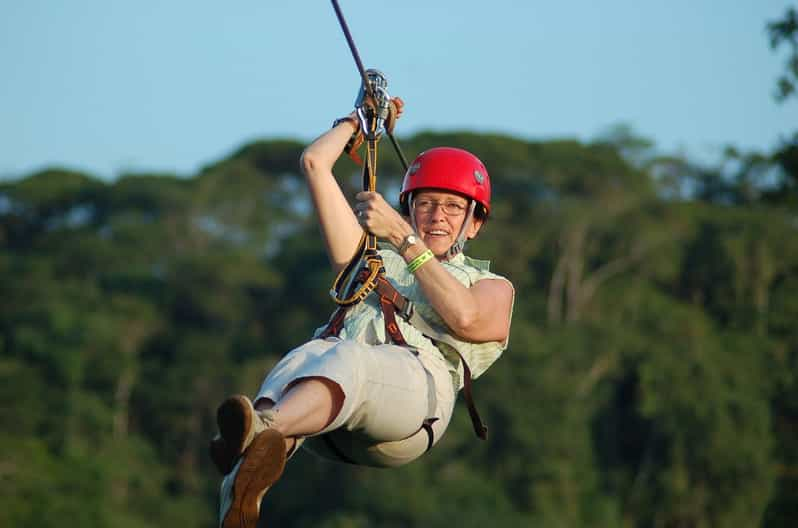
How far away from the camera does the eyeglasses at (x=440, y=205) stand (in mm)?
7418

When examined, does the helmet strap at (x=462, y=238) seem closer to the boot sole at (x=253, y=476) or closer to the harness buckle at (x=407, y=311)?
the harness buckle at (x=407, y=311)

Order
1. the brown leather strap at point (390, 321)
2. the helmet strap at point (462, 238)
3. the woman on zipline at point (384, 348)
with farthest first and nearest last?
the helmet strap at point (462, 238) < the brown leather strap at point (390, 321) < the woman on zipline at point (384, 348)

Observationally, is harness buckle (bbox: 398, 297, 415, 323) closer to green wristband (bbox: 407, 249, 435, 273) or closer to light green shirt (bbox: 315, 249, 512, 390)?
light green shirt (bbox: 315, 249, 512, 390)

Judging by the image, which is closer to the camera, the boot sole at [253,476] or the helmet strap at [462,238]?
the boot sole at [253,476]

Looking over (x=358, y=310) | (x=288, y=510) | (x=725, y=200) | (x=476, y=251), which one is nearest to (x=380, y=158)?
(x=476, y=251)

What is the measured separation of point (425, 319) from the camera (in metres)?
6.96

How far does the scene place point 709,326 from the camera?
150 ft

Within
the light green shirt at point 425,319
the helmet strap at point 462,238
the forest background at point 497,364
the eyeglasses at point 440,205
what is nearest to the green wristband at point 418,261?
the light green shirt at point 425,319

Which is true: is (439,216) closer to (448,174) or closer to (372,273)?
(448,174)

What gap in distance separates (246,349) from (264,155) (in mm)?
12174

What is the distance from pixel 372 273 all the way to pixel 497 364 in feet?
113

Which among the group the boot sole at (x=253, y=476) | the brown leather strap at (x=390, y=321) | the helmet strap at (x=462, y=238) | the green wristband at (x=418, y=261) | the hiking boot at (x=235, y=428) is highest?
the helmet strap at (x=462, y=238)

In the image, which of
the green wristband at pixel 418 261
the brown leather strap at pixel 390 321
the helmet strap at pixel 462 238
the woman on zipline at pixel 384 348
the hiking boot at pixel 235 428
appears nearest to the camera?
the hiking boot at pixel 235 428

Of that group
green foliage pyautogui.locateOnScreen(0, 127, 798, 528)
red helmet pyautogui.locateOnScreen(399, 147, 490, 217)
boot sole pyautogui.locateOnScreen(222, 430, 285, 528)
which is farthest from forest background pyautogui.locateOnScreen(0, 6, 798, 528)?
boot sole pyautogui.locateOnScreen(222, 430, 285, 528)
